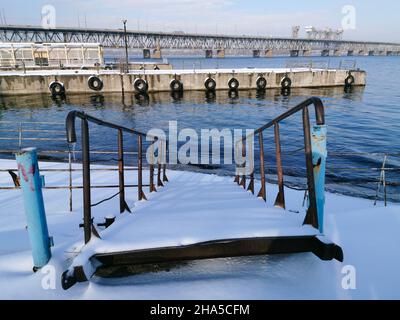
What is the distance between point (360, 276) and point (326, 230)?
1410mm

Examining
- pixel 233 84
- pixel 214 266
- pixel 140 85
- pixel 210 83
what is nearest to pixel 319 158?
pixel 214 266

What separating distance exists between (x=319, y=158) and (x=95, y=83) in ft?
109

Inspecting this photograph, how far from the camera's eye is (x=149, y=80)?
32562mm

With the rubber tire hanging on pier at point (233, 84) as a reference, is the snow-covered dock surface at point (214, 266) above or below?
below

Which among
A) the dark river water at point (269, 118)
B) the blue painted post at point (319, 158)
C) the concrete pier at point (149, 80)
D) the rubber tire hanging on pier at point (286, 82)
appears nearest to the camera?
the blue painted post at point (319, 158)

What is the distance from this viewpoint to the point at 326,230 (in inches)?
156

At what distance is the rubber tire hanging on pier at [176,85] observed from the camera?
109 ft

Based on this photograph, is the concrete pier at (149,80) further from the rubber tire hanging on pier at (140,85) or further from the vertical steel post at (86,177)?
the vertical steel post at (86,177)

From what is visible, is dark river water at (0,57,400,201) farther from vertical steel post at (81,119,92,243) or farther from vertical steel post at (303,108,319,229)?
vertical steel post at (81,119,92,243)

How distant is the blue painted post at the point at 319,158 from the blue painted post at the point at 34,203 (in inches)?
97.2

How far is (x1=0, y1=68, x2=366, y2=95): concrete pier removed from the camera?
30.8 m

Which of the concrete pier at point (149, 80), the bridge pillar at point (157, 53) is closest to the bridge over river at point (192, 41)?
the bridge pillar at point (157, 53)

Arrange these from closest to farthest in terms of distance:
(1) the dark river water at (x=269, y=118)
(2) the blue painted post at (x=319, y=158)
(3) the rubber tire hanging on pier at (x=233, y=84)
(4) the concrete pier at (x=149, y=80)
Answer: (2) the blue painted post at (x=319, y=158), (1) the dark river water at (x=269, y=118), (4) the concrete pier at (x=149, y=80), (3) the rubber tire hanging on pier at (x=233, y=84)
